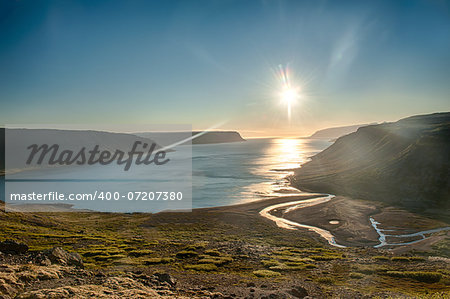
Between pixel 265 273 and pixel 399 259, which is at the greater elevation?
pixel 265 273

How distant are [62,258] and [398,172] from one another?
88944 mm

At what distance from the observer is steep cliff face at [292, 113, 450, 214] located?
70062mm

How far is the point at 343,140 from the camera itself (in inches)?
5768

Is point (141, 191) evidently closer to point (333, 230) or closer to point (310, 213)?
point (310, 213)

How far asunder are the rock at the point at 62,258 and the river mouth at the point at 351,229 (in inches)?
1447

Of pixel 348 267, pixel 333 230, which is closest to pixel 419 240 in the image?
pixel 333 230

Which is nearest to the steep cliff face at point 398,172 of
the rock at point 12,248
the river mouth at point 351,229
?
the river mouth at point 351,229

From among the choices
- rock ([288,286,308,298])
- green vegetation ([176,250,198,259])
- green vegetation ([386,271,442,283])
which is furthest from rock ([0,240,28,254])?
green vegetation ([386,271,442,283])

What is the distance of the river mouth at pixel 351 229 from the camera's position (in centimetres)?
4350

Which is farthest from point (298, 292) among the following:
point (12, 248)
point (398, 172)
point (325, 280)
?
point (398, 172)

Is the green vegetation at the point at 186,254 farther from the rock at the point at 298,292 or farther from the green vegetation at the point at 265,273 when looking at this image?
the rock at the point at 298,292

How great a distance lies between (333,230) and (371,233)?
6.40 meters

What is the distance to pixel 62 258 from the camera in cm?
1920

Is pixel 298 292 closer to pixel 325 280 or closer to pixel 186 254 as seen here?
pixel 325 280
